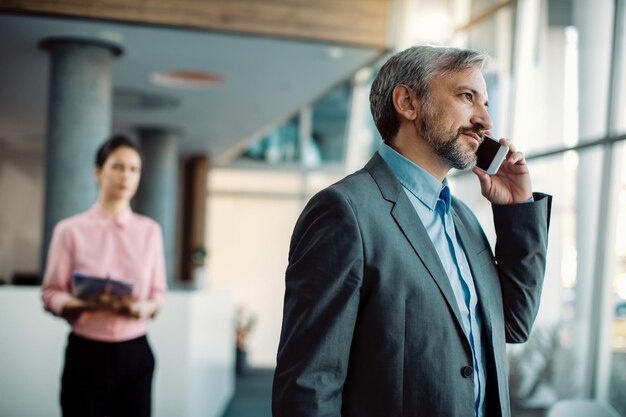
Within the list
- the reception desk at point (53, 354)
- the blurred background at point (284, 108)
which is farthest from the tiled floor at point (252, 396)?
the reception desk at point (53, 354)

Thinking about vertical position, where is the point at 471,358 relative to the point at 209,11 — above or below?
below

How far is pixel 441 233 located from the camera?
1.67m

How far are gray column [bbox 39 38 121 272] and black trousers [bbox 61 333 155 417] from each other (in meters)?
4.08

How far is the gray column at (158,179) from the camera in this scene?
505 inches

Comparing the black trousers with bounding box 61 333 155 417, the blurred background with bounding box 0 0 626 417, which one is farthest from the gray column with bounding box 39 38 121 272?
the black trousers with bounding box 61 333 155 417

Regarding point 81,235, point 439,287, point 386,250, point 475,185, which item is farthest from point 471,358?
point 475,185

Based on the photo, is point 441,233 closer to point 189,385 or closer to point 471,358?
point 471,358

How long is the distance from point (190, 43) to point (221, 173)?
341 inches

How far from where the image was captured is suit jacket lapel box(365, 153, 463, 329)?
1.51m

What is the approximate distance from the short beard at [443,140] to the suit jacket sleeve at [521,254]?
8.2 inches

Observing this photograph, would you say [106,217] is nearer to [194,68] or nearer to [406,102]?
[406,102]

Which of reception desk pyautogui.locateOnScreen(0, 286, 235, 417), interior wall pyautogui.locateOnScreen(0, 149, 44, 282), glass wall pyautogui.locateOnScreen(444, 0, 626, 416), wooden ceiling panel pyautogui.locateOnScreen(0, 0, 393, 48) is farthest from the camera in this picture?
interior wall pyautogui.locateOnScreen(0, 149, 44, 282)

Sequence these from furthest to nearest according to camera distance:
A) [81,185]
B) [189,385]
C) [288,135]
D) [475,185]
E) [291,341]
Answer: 1. [288,135]
2. [81,185]
3. [475,185]
4. [189,385]
5. [291,341]

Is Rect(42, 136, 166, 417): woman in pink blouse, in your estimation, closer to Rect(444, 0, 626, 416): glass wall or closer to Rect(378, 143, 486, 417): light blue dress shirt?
Rect(378, 143, 486, 417): light blue dress shirt
